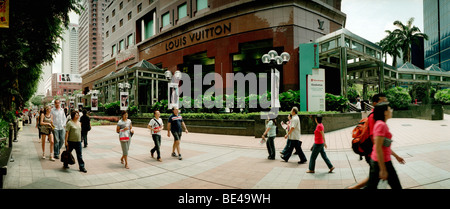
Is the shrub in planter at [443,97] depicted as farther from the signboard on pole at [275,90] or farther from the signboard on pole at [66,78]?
the signboard on pole at [66,78]

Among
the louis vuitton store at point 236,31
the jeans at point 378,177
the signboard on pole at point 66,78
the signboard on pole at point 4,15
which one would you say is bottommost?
the jeans at point 378,177

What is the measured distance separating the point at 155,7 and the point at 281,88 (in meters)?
21.7

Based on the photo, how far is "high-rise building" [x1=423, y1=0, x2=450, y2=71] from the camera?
38.0 meters

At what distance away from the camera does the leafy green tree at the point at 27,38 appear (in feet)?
21.0

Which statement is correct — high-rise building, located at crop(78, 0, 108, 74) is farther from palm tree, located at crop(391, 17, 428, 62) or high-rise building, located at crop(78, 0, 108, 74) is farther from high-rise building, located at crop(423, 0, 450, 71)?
high-rise building, located at crop(423, 0, 450, 71)

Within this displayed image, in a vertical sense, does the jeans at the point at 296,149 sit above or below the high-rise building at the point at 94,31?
below

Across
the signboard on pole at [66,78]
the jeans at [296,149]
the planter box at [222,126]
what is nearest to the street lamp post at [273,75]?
the planter box at [222,126]

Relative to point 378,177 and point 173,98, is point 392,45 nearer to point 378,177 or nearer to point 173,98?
point 173,98

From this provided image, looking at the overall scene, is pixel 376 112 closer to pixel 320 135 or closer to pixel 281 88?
pixel 320 135

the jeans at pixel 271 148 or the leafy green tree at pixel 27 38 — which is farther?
the jeans at pixel 271 148

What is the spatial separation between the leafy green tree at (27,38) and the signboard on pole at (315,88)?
12.2 m

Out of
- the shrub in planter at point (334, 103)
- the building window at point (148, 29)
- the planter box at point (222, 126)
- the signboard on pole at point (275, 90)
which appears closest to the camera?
the signboard on pole at point (275, 90)
